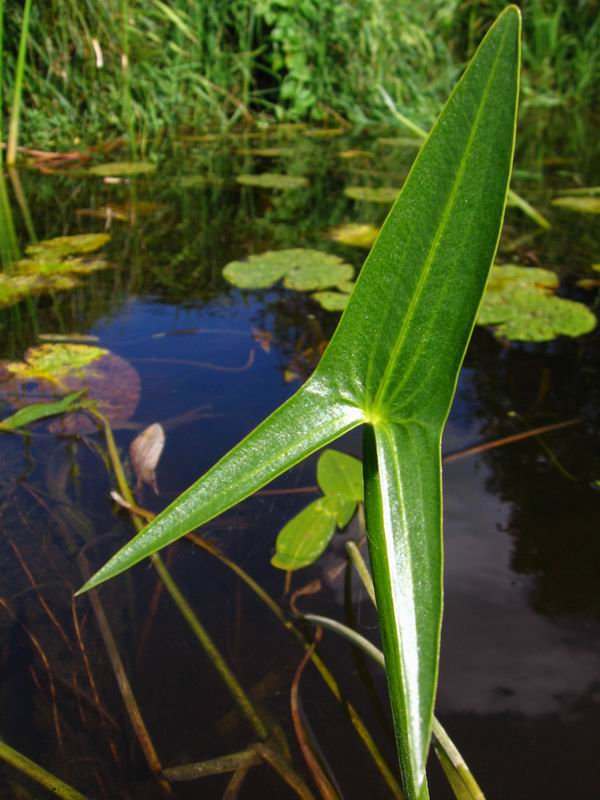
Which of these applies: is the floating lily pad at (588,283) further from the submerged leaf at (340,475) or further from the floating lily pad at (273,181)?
the floating lily pad at (273,181)

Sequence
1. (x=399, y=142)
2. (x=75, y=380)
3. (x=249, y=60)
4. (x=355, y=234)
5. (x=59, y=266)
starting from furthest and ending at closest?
(x=249, y=60), (x=399, y=142), (x=355, y=234), (x=59, y=266), (x=75, y=380)

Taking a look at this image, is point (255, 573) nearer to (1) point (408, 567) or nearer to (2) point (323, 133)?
(1) point (408, 567)

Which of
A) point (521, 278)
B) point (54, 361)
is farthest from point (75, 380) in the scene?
point (521, 278)

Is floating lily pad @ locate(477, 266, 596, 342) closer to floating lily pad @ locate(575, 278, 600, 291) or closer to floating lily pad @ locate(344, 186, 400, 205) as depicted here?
floating lily pad @ locate(575, 278, 600, 291)

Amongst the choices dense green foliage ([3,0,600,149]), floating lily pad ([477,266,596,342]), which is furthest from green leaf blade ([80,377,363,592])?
dense green foliage ([3,0,600,149])

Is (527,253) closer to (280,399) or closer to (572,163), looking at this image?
(280,399)

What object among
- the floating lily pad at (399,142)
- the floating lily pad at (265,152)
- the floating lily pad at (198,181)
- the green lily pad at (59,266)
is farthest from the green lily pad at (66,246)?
the floating lily pad at (399,142)

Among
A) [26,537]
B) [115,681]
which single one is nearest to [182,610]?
[115,681]
